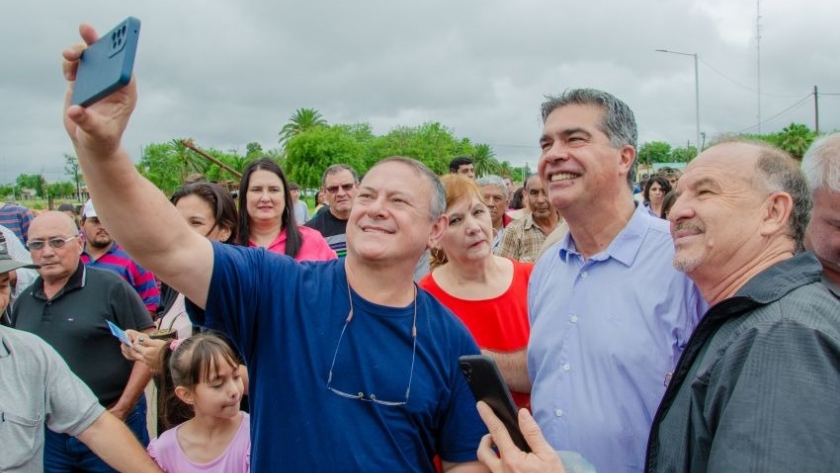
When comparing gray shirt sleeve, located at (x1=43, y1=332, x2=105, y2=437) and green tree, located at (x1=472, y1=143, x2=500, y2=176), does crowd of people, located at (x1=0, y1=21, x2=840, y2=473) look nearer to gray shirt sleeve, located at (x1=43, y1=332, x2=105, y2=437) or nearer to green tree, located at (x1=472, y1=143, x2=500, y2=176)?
gray shirt sleeve, located at (x1=43, y1=332, x2=105, y2=437)

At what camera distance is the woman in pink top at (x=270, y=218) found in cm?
425

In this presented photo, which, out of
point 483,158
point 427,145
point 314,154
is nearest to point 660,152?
point 483,158

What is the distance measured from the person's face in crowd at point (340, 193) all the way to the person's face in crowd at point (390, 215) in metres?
3.57

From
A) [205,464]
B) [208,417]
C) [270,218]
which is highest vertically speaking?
[270,218]

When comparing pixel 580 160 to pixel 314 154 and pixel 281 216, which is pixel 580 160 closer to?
pixel 281 216

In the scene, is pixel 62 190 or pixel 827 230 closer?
pixel 827 230

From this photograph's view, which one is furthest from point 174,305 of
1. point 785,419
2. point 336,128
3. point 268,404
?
point 336,128

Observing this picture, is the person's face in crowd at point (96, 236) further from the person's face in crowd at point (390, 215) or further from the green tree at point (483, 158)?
the green tree at point (483, 158)

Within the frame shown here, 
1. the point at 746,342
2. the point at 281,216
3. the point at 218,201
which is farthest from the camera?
the point at 281,216

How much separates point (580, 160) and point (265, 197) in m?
2.51

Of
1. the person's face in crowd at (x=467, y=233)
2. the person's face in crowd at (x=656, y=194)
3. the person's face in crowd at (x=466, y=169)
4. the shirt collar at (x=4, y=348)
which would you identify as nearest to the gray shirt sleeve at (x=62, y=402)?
the shirt collar at (x=4, y=348)

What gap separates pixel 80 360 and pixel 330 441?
9.08 feet

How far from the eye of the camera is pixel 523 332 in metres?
3.26

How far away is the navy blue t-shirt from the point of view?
1.91 meters
